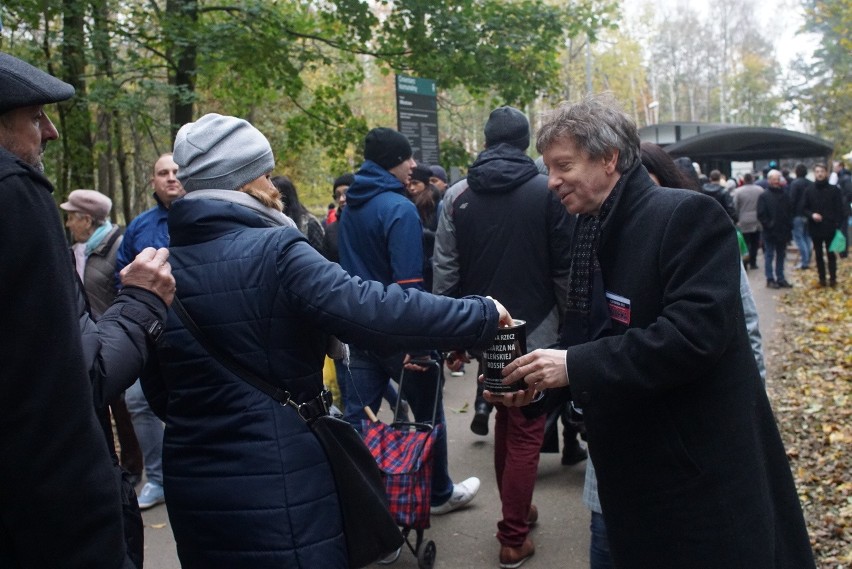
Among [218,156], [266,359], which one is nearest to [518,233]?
[218,156]

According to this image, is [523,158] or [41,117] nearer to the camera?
[41,117]

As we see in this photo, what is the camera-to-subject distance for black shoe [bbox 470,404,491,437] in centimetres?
654

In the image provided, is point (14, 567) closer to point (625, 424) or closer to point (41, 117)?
point (41, 117)

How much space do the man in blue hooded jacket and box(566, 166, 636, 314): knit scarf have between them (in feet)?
6.81

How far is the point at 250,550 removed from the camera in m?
2.59

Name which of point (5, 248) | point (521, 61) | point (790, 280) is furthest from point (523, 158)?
point (790, 280)

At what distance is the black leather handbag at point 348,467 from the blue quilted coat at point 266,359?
0.9 inches

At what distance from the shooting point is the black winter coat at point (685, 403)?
233 centimetres

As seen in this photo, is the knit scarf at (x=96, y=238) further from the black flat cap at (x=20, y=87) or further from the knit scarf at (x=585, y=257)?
the black flat cap at (x=20, y=87)

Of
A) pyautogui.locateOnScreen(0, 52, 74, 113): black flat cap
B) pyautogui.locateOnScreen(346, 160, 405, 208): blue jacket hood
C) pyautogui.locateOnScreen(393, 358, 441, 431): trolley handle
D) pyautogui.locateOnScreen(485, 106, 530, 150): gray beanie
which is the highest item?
pyautogui.locateOnScreen(485, 106, 530, 150): gray beanie

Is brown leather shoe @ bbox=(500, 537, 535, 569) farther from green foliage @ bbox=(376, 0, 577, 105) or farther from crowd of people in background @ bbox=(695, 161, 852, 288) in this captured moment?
crowd of people in background @ bbox=(695, 161, 852, 288)

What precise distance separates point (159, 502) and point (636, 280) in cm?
448

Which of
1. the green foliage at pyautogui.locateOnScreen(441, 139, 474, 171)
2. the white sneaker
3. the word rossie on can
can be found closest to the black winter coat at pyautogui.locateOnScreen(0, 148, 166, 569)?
the word rossie on can

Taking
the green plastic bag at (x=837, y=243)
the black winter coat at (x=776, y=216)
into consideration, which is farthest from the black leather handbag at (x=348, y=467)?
the black winter coat at (x=776, y=216)
